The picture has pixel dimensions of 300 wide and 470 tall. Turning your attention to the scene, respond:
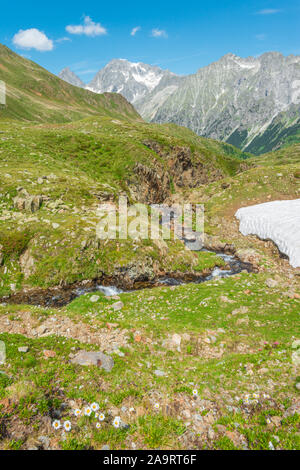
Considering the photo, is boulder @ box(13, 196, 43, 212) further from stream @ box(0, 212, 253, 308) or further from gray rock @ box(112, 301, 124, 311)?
gray rock @ box(112, 301, 124, 311)

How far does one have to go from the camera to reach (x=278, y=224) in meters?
31.9

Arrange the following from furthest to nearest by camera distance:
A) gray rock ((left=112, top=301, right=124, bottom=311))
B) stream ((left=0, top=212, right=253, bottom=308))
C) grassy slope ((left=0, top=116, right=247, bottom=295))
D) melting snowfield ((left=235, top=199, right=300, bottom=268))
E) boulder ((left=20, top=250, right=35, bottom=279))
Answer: melting snowfield ((left=235, top=199, right=300, bottom=268)) < grassy slope ((left=0, top=116, right=247, bottom=295)) < boulder ((left=20, top=250, right=35, bottom=279)) < stream ((left=0, top=212, right=253, bottom=308)) < gray rock ((left=112, top=301, right=124, bottom=311))

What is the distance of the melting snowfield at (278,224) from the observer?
2756 cm

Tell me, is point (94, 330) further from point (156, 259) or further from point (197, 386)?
point (156, 259)

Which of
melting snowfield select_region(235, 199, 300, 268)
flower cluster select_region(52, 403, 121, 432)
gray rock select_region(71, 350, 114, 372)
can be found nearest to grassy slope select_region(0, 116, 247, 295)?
gray rock select_region(71, 350, 114, 372)

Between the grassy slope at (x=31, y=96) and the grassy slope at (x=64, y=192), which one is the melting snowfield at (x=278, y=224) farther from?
the grassy slope at (x=31, y=96)

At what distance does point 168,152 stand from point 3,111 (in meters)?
90.0

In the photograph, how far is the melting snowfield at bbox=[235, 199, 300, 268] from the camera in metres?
27.6

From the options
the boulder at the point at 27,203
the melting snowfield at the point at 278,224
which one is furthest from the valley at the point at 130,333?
the melting snowfield at the point at 278,224

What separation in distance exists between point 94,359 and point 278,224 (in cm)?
3172

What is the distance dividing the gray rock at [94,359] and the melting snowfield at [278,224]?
957 inches

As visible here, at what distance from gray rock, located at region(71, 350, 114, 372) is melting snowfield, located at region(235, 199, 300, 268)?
24.3m

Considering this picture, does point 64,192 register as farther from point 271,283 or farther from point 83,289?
point 271,283

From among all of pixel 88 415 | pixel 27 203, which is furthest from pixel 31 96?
pixel 88 415
